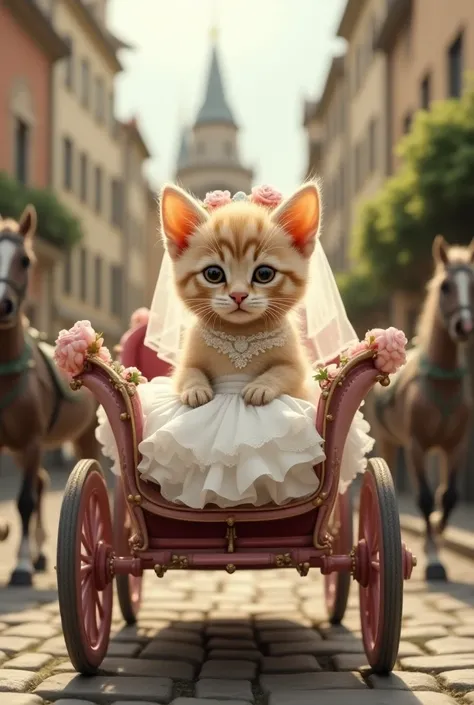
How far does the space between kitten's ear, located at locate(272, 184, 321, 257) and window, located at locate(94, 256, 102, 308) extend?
107ft

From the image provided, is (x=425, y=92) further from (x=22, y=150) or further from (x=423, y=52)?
(x=22, y=150)

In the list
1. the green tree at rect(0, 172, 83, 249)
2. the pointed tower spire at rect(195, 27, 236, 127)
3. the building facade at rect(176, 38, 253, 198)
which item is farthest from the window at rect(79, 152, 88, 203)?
the pointed tower spire at rect(195, 27, 236, 127)

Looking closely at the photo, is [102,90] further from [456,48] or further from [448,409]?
[448,409]

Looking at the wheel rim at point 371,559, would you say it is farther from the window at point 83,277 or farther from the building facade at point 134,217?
the building facade at point 134,217

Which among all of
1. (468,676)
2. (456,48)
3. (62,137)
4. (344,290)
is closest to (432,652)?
(468,676)

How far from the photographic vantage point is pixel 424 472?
8016 millimetres

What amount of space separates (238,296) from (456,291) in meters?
3.77

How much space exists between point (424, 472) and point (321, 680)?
3982mm

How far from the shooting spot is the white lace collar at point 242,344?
4535 millimetres

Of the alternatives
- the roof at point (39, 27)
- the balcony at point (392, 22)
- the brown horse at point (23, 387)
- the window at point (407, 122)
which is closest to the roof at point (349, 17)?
the balcony at point (392, 22)

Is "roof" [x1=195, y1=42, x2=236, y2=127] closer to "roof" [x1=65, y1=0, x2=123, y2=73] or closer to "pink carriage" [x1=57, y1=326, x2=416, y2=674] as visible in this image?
"roof" [x1=65, y1=0, x2=123, y2=73]

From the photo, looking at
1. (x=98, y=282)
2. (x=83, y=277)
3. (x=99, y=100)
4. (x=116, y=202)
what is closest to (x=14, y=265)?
(x=83, y=277)

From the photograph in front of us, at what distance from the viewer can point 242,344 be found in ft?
14.9

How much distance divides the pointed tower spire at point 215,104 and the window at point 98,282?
38.5 metres
